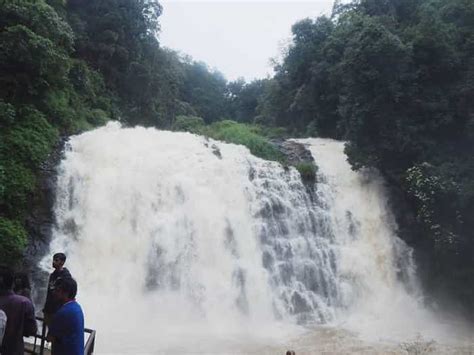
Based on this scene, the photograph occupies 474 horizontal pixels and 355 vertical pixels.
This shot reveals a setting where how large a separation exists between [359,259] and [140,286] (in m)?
6.20

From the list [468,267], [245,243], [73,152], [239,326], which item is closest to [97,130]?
[73,152]

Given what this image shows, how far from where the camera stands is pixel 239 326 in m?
11.7

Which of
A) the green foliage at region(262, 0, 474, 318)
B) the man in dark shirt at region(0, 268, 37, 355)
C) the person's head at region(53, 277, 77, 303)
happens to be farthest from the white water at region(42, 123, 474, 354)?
the person's head at region(53, 277, 77, 303)

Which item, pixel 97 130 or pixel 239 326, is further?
pixel 97 130

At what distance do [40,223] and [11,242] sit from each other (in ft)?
4.47

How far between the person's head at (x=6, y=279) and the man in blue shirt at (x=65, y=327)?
525mm

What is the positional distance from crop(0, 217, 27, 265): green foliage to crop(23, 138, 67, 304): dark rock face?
18.9 inches

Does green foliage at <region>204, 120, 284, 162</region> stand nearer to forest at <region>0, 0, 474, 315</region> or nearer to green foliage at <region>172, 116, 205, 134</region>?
forest at <region>0, 0, 474, 315</region>

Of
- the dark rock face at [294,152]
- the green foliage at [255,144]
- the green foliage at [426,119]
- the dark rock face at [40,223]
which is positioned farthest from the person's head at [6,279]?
the green foliage at [255,144]

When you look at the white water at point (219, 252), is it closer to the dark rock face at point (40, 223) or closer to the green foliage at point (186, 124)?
the dark rock face at point (40, 223)

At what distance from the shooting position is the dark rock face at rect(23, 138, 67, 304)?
421 inches

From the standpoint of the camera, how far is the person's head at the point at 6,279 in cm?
398

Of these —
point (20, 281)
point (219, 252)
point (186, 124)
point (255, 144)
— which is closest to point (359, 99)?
point (255, 144)

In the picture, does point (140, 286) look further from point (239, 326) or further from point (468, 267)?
point (468, 267)
